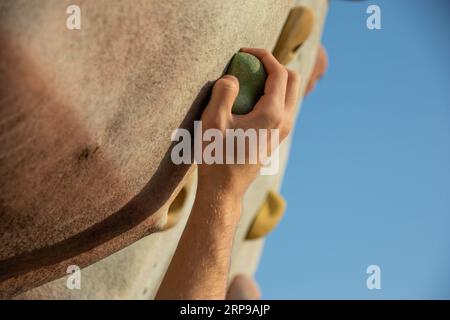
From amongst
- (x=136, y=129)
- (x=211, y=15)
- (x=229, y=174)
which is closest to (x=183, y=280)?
(x=229, y=174)

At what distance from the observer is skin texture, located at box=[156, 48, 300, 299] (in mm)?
803

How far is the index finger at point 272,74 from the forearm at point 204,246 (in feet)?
0.50

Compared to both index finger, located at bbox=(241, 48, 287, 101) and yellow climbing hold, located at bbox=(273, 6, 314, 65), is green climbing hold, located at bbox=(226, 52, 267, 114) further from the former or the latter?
yellow climbing hold, located at bbox=(273, 6, 314, 65)

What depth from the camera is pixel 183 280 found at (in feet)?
2.87

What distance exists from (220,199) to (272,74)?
7.3 inches

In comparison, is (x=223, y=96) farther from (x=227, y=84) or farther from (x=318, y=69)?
(x=318, y=69)

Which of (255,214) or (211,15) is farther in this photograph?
(255,214)

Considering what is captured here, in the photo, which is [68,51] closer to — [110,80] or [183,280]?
[110,80]

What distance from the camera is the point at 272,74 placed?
83cm

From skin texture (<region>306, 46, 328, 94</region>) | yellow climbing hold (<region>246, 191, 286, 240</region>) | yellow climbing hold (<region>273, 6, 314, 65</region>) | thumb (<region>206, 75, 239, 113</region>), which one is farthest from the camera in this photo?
skin texture (<region>306, 46, 328, 94</region>)

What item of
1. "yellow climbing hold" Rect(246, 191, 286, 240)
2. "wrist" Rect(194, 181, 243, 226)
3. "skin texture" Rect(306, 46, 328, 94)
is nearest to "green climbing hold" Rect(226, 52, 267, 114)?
"wrist" Rect(194, 181, 243, 226)

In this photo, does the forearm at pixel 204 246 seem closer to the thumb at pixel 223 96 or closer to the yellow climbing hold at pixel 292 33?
the thumb at pixel 223 96

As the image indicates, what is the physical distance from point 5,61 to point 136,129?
18cm

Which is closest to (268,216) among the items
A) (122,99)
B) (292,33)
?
(292,33)
